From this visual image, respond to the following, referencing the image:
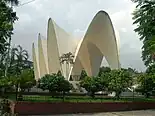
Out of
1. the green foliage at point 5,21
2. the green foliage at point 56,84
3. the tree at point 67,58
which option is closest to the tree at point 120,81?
the green foliage at point 56,84

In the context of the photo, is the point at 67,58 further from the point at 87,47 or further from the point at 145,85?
the point at 145,85

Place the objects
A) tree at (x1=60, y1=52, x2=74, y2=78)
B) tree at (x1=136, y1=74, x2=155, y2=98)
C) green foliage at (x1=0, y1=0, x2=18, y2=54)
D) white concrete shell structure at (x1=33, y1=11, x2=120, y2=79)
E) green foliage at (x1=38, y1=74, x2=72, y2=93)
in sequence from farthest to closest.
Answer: tree at (x1=60, y1=52, x2=74, y2=78) < white concrete shell structure at (x1=33, y1=11, x2=120, y2=79) < tree at (x1=136, y1=74, x2=155, y2=98) < green foliage at (x1=38, y1=74, x2=72, y2=93) < green foliage at (x1=0, y1=0, x2=18, y2=54)

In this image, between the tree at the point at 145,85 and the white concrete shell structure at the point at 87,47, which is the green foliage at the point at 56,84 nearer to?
the tree at the point at 145,85

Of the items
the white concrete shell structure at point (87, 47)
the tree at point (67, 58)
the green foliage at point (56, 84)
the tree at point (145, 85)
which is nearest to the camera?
the green foliage at point (56, 84)

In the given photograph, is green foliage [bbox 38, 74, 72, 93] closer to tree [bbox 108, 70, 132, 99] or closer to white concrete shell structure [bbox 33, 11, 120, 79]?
tree [bbox 108, 70, 132, 99]

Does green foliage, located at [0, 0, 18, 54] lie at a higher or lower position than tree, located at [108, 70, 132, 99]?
higher

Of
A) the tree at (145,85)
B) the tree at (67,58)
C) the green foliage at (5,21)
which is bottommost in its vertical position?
the tree at (145,85)

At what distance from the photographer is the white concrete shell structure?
52.0 meters

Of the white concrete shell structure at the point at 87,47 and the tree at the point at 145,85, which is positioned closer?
the tree at the point at 145,85

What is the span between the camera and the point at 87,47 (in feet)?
190

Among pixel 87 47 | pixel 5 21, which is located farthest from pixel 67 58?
pixel 5 21

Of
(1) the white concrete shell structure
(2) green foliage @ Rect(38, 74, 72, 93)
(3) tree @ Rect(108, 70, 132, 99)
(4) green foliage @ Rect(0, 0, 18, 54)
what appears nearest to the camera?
(4) green foliage @ Rect(0, 0, 18, 54)

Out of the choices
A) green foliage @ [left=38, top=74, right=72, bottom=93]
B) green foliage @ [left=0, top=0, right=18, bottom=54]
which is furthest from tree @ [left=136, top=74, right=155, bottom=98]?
green foliage @ [left=0, top=0, right=18, bottom=54]

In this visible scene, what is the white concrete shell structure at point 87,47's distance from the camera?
5200 centimetres
